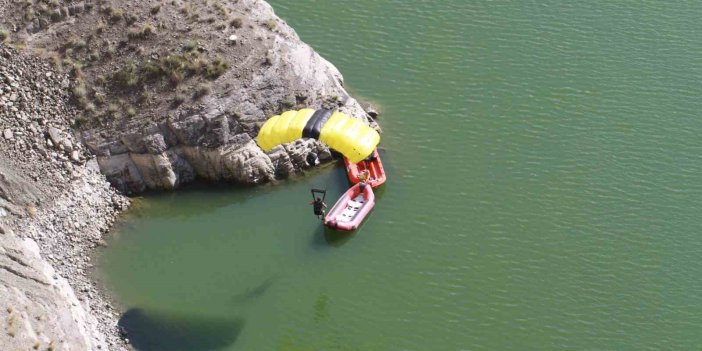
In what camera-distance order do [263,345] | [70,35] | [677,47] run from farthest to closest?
1. [677,47]
2. [70,35]
3. [263,345]

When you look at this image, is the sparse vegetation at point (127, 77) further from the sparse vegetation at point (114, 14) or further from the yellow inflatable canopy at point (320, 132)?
the yellow inflatable canopy at point (320, 132)

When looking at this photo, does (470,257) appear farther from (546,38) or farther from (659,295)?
(546,38)

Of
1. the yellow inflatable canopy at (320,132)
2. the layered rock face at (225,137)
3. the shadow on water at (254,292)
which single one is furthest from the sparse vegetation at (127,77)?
the shadow on water at (254,292)

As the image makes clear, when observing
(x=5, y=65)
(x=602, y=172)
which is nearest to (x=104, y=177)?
(x=5, y=65)

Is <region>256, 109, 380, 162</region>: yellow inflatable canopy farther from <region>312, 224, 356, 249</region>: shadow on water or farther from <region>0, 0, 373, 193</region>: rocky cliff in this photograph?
<region>312, 224, 356, 249</region>: shadow on water

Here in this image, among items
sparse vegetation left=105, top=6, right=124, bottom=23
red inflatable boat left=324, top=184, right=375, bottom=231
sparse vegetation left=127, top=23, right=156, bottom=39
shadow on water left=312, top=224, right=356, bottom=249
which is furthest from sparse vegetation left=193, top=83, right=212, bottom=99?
shadow on water left=312, top=224, right=356, bottom=249

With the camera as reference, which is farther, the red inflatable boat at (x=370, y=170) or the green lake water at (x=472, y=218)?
the red inflatable boat at (x=370, y=170)
